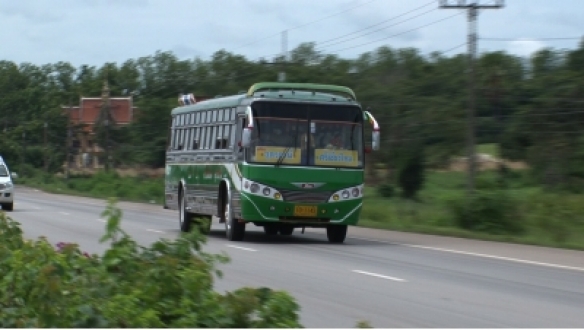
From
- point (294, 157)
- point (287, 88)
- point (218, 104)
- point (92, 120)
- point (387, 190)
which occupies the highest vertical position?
point (92, 120)

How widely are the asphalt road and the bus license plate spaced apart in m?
0.67

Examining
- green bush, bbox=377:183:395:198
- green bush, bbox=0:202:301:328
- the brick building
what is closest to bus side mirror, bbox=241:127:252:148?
green bush, bbox=0:202:301:328

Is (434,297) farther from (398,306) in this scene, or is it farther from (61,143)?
(61,143)

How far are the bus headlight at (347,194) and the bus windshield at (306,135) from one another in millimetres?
461

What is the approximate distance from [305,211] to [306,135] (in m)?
1.50

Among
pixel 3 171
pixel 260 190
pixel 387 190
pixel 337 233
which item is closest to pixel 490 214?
pixel 337 233

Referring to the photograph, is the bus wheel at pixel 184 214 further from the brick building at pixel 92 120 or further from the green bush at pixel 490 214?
the brick building at pixel 92 120

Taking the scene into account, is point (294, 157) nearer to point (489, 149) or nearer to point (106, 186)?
point (489, 149)

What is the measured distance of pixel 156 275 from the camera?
9.09m

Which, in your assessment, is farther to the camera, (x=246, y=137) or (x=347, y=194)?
(x=347, y=194)

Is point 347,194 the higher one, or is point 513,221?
point 347,194

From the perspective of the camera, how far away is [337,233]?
2458cm

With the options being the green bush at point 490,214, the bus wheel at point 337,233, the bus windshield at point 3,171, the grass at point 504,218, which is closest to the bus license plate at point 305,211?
the bus wheel at point 337,233

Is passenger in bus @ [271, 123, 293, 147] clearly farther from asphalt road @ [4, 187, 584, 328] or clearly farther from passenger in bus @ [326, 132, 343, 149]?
asphalt road @ [4, 187, 584, 328]
